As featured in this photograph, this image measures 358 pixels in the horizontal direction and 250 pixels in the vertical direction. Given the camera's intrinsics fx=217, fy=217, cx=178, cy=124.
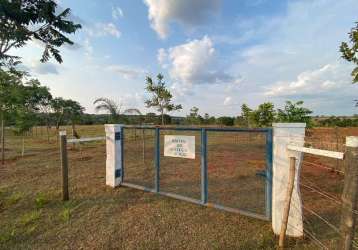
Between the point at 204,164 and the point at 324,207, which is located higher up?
the point at 204,164

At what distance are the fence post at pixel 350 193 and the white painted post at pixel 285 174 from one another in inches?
44.9

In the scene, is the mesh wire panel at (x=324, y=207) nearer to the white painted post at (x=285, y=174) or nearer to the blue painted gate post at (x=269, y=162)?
the white painted post at (x=285, y=174)

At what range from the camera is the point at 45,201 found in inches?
182

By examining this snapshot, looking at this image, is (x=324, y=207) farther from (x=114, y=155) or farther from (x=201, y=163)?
(x=114, y=155)

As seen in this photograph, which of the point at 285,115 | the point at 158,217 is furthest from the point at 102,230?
the point at 285,115

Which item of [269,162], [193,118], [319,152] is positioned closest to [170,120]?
[193,118]

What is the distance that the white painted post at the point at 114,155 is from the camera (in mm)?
5547

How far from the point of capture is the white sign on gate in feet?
14.5

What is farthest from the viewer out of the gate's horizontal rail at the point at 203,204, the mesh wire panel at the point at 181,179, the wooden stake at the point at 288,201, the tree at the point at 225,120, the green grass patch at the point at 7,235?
the tree at the point at 225,120

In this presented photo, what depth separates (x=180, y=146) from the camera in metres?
4.57

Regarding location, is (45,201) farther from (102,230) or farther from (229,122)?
(229,122)

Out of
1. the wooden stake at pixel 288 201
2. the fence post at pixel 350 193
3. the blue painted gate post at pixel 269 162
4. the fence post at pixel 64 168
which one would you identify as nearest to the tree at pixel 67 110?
the fence post at pixel 64 168

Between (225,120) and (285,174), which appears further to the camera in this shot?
(225,120)

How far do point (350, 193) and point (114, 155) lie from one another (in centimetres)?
488
